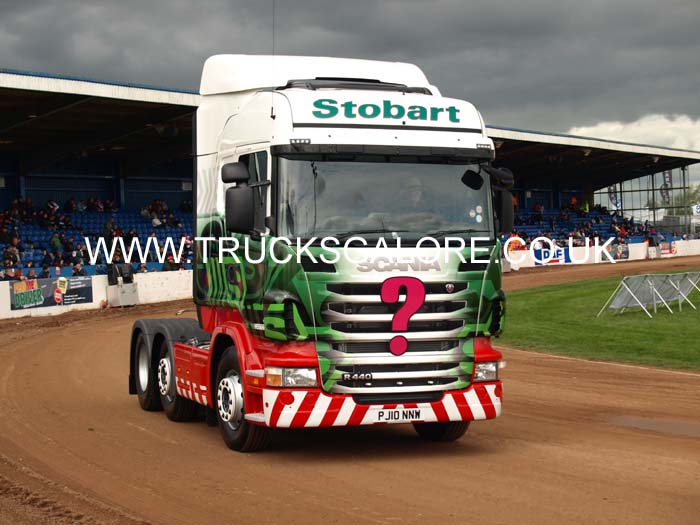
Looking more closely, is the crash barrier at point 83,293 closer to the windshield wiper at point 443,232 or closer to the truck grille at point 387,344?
the truck grille at point 387,344

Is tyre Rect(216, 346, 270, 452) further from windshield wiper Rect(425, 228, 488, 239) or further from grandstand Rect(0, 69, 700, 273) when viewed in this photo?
grandstand Rect(0, 69, 700, 273)

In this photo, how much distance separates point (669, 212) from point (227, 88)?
70.9m

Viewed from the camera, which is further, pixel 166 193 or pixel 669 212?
pixel 669 212

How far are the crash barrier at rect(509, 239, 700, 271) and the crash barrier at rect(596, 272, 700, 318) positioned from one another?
73.9ft

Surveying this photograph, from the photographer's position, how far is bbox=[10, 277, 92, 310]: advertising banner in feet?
96.6

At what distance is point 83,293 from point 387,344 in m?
24.1

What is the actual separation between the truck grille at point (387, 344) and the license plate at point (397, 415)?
15 cm

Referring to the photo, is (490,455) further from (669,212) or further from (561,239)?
(669,212)

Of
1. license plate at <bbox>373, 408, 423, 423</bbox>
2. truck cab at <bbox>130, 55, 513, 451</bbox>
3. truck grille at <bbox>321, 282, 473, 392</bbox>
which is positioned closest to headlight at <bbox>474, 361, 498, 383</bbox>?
truck cab at <bbox>130, 55, 513, 451</bbox>

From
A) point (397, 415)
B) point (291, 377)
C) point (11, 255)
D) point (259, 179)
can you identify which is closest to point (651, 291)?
point (397, 415)

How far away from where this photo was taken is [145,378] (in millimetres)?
13344

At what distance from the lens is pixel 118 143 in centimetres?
4291

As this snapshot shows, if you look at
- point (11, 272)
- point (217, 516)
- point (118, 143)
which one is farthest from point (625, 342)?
point (118, 143)

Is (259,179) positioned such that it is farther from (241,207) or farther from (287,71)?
(287,71)
